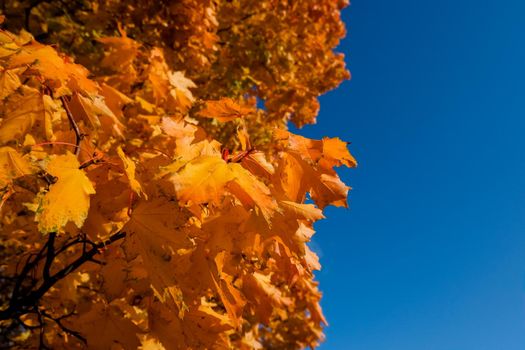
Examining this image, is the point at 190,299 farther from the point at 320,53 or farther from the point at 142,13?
the point at 320,53

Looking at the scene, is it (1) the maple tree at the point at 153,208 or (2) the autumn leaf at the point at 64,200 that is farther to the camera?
(1) the maple tree at the point at 153,208

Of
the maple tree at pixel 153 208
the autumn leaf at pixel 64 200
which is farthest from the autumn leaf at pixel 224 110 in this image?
the autumn leaf at pixel 64 200

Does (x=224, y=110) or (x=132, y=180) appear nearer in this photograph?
(x=132, y=180)

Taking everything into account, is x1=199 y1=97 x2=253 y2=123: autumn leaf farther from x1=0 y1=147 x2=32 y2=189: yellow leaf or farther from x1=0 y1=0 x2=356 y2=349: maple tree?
x1=0 y1=147 x2=32 y2=189: yellow leaf

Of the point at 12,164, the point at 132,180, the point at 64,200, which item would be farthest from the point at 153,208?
the point at 12,164

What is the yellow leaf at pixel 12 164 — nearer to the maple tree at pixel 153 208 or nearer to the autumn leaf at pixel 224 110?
the maple tree at pixel 153 208

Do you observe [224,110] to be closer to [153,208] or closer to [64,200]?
[153,208]

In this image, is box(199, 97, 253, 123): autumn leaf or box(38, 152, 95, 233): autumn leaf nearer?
box(38, 152, 95, 233): autumn leaf

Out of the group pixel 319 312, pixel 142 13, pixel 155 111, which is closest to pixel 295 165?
pixel 155 111

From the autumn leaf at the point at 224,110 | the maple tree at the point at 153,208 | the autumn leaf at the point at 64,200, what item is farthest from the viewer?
→ the autumn leaf at the point at 224,110

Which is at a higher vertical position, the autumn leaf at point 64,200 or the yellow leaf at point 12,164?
the yellow leaf at point 12,164

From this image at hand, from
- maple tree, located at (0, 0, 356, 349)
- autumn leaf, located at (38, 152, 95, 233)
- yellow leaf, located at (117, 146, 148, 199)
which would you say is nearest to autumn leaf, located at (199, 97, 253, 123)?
maple tree, located at (0, 0, 356, 349)

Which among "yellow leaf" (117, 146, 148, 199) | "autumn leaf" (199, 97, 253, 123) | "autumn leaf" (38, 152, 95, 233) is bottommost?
"autumn leaf" (38, 152, 95, 233)

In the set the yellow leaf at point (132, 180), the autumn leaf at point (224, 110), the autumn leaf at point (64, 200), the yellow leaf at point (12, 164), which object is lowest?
the autumn leaf at point (64, 200)
